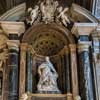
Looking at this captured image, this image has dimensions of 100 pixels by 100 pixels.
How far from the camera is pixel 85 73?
29.9 feet

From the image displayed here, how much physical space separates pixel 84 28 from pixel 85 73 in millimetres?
1559

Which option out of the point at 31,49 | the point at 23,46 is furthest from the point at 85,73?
the point at 23,46

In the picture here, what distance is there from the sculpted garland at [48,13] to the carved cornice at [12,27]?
1.26 ft

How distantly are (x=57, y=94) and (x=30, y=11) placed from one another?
2952 millimetres

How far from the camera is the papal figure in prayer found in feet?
30.3

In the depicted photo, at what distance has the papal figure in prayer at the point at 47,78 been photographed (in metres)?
9.23

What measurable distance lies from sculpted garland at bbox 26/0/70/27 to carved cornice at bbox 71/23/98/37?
49 cm

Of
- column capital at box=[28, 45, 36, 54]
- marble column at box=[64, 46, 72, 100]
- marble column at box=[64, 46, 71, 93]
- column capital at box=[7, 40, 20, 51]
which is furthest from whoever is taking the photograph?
column capital at box=[28, 45, 36, 54]

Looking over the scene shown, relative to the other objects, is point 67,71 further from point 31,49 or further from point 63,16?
point 63,16

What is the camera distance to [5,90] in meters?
9.08

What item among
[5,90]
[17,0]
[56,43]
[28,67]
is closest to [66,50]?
[56,43]

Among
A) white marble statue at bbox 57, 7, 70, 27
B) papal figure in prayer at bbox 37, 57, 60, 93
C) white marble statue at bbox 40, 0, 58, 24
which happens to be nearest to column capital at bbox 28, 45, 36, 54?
papal figure in prayer at bbox 37, 57, 60, 93

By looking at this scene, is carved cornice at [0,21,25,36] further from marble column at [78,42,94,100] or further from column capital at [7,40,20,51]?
marble column at [78,42,94,100]

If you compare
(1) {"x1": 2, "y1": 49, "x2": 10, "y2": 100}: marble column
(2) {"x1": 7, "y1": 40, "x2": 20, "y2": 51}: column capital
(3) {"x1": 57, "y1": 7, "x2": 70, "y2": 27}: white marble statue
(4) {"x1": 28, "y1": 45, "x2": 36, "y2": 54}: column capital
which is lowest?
(1) {"x1": 2, "y1": 49, "x2": 10, "y2": 100}: marble column
